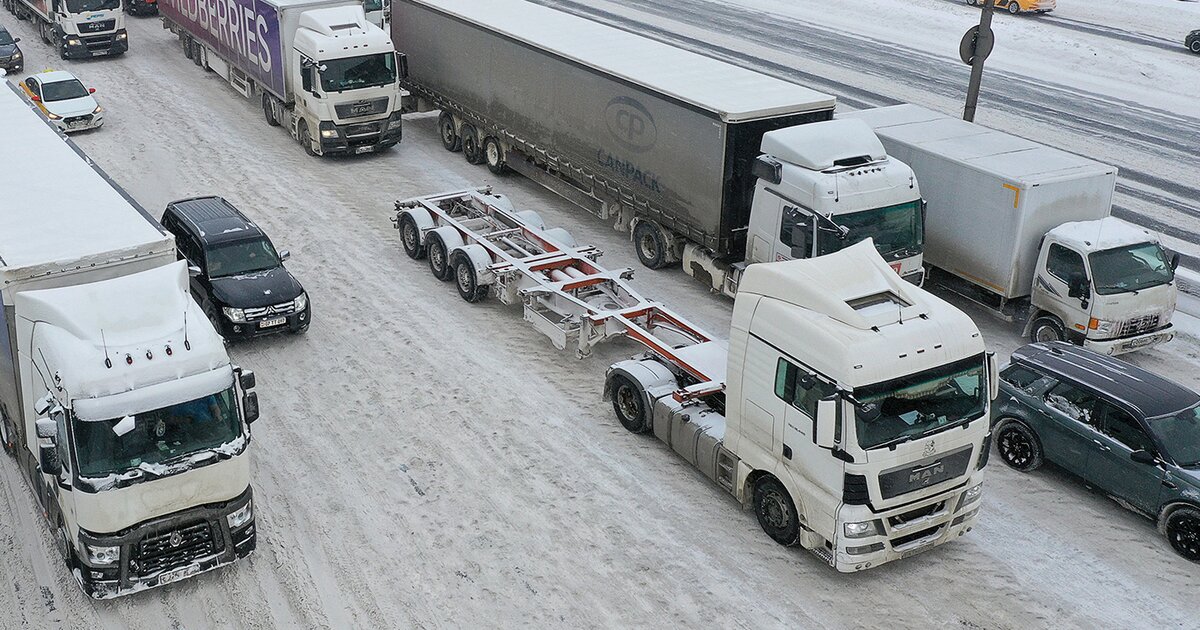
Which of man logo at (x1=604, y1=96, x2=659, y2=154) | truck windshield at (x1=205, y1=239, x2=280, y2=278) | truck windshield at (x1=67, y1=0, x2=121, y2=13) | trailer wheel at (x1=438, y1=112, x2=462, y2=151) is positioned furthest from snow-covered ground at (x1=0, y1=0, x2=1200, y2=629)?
truck windshield at (x1=67, y1=0, x2=121, y2=13)

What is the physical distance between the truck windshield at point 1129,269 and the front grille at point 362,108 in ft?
52.7

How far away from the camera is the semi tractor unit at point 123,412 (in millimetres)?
11156

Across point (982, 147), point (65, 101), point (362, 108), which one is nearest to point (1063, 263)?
point (982, 147)

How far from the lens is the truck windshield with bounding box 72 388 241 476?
438 inches

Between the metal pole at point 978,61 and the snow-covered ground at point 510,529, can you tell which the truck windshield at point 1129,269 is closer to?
the snow-covered ground at point 510,529

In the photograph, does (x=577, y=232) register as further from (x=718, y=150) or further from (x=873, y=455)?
(x=873, y=455)

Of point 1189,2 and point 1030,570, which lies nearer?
point 1030,570

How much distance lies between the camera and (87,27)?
111 ft

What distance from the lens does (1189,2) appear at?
44.4m

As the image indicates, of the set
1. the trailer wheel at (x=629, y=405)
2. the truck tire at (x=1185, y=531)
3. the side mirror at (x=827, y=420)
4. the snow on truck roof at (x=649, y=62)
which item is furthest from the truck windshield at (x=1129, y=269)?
the side mirror at (x=827, y=420)

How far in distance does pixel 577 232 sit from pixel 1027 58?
72.7 ft

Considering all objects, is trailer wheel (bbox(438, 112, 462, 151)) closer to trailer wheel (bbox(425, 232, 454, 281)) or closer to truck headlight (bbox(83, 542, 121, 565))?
trailer wheel (bbox(425, 232, 454, 281))

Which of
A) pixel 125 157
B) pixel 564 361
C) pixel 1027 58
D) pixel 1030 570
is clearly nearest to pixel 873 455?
pixel 1030 570

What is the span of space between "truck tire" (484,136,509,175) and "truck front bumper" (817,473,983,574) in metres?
15.3
